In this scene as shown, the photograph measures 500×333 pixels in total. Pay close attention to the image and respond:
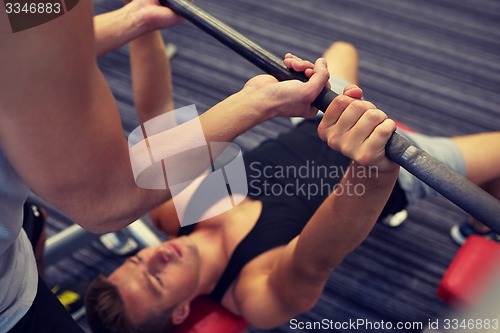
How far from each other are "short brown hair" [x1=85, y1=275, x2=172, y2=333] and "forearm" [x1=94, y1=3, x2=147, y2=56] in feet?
2.37

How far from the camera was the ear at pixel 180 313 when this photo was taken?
1.46 meters

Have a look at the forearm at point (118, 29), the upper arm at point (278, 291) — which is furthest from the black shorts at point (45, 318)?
the forearm at point (118, 29)

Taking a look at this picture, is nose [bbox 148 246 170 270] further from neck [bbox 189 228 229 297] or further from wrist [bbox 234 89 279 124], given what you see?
wrist [bbox 234 89 279 124]

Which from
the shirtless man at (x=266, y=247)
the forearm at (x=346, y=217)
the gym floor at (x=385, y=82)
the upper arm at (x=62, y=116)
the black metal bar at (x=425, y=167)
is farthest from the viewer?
A: the gym floor at (x=385, y=82)

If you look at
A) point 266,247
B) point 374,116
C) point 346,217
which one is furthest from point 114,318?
point 374,116

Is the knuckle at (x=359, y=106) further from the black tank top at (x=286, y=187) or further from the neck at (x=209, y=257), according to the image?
the neck at (x=209, y=257)

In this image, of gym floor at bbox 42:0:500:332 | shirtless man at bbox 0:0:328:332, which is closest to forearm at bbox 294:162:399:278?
shirtless man at bbox 0:0:328:332

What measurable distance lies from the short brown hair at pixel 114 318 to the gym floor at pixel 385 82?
0.43 m

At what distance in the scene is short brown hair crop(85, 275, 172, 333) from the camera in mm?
1476

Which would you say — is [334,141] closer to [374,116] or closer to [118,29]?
[374,116]

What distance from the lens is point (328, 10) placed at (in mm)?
2791

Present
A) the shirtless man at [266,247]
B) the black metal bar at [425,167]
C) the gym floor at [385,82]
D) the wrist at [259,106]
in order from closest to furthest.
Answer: the black metal bar at [425,167], the wrist at [259,106], the shirtless man at [266,247], the gym floor at [385,82]

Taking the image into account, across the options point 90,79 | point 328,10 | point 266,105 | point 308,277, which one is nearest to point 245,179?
point 308,277

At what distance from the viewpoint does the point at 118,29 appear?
126 cm
